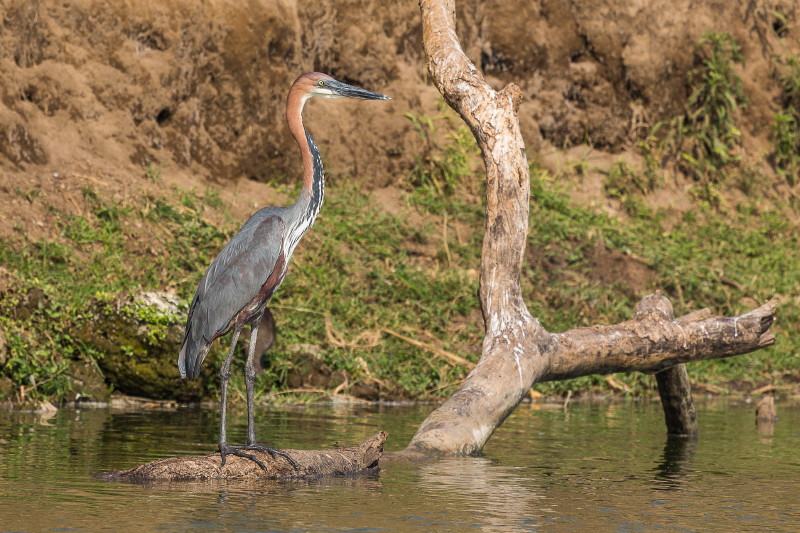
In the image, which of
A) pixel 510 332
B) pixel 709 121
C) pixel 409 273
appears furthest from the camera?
pixel 709 121

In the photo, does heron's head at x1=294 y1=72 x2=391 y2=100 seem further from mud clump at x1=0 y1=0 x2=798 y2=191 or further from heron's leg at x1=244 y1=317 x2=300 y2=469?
mud clump at x1=0 y1=0 x2=798 y2=191

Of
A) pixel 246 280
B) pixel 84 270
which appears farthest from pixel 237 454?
pixel 84 270

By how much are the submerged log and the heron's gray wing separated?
2.39ft

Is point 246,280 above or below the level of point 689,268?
below

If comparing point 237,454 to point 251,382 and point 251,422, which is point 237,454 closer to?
point 251,422

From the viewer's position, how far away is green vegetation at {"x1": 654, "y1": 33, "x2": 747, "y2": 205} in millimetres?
18219

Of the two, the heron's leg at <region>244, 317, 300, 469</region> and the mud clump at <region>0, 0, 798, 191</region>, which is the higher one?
the mud clump at <region>0, 0, 798, 191</region>

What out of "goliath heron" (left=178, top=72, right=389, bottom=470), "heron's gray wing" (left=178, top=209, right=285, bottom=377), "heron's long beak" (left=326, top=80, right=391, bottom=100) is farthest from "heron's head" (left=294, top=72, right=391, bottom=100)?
"heron's gray wing" (left=178, top=209, right=285, bottom=377)

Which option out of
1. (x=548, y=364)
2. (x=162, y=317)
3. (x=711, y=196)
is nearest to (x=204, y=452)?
(x=548, y=364)

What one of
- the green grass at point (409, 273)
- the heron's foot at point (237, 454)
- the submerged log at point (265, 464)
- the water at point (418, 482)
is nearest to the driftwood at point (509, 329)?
the water at point (418, 482)

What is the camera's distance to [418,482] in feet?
23.0

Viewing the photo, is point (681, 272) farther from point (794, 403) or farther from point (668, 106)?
point (668, 106)

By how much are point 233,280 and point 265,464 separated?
3.55 ft

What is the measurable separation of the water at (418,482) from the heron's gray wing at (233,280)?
0.93 metres
